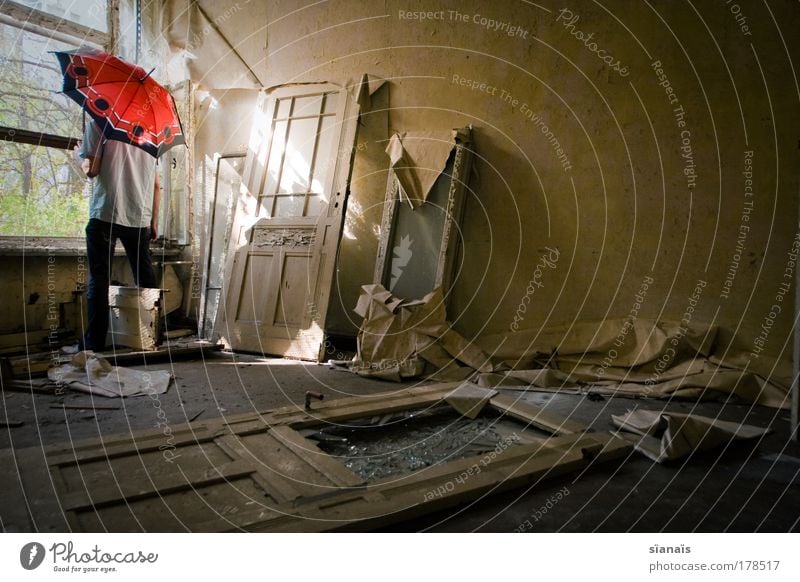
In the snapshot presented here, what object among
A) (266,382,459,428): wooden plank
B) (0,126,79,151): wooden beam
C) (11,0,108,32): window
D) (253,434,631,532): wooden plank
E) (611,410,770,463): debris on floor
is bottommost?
(266,382,459,428): wooden plank

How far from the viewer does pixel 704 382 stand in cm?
324

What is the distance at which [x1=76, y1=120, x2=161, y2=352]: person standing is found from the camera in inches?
150

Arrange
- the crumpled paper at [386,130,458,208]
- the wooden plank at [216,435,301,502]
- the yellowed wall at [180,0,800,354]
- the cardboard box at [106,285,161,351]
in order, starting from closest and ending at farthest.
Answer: the wooden plank at [216,435,301,502], the yellowed wall at [180,0,800,354], the cardboard box at [106,285,161,351], the crumpled paper at [386,130,458,208]

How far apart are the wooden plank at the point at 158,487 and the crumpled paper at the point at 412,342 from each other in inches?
71.2

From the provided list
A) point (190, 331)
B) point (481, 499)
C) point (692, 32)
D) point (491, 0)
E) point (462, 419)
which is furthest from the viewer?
point (190, 331)

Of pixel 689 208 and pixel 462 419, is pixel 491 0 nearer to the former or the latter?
pixel 689 208

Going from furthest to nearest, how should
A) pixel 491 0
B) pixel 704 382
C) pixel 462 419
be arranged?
pixel 491 0 → pixel 704 382 → pixel 462 419

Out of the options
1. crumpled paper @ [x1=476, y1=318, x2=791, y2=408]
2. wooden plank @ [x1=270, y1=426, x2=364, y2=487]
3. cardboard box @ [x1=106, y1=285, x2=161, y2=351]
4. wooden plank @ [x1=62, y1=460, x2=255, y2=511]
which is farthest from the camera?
cardboard box @ [x1=106, y1=285, x2=161, y2=351]

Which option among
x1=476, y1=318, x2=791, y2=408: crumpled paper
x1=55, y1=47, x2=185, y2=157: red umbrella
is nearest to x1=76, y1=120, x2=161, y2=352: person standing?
x1=55, y1=47, x2=185, y2=157: red umbrella

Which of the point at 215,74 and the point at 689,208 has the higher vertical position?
the point at 215,74

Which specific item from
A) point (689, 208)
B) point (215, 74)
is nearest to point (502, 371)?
point (689, 208)

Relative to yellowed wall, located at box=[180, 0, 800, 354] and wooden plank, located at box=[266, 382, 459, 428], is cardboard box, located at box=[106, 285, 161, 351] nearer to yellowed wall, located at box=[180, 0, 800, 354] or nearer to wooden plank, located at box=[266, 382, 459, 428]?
yellowed wall, located at box=[180, 0, 800, 354]

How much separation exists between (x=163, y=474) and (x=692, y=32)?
379 centimetres

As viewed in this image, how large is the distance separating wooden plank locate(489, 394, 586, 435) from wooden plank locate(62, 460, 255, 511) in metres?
1.37
